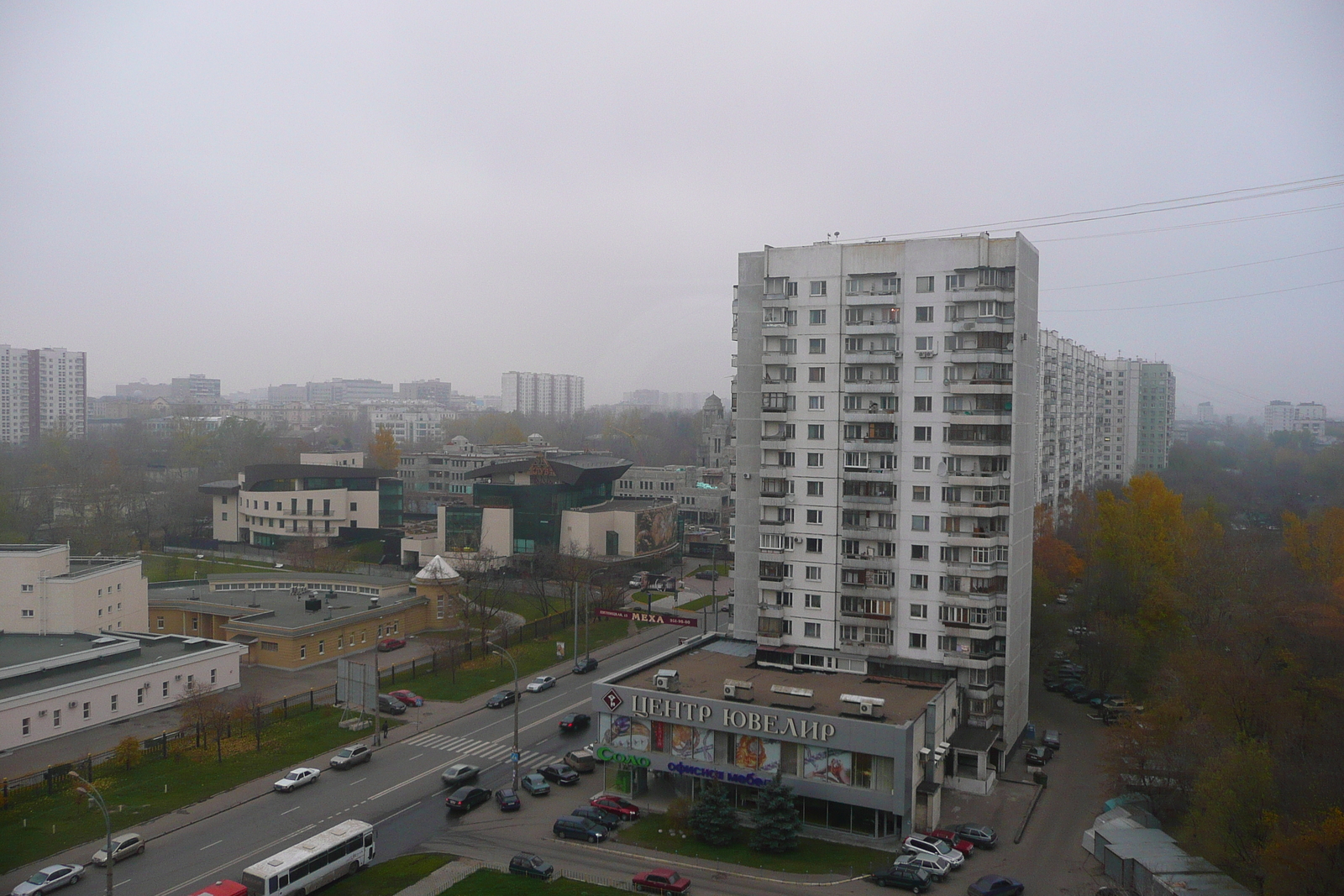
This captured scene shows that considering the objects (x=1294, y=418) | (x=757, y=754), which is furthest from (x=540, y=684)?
(x=1294, y=418)

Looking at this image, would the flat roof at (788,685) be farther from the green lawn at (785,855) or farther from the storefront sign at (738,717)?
the green lawn at (785,855)

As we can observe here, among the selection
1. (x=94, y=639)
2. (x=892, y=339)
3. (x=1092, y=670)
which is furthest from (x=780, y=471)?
(x=94, y=639)

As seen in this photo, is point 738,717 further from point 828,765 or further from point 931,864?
point 931,864

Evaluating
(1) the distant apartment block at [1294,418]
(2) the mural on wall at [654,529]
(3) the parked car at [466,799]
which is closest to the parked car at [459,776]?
(3) the parked car at [466,799]

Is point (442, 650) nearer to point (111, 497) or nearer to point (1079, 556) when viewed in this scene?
point (1079, 556)

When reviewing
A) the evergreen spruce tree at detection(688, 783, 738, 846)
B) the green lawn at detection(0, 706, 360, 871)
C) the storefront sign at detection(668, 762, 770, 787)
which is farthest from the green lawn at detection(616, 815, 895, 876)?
the green lawn at detection(0, 706, 360, 871)

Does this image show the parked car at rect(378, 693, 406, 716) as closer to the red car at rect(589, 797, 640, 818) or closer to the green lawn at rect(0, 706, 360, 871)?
the green lawn at rect(0, 706, 360, 871)
